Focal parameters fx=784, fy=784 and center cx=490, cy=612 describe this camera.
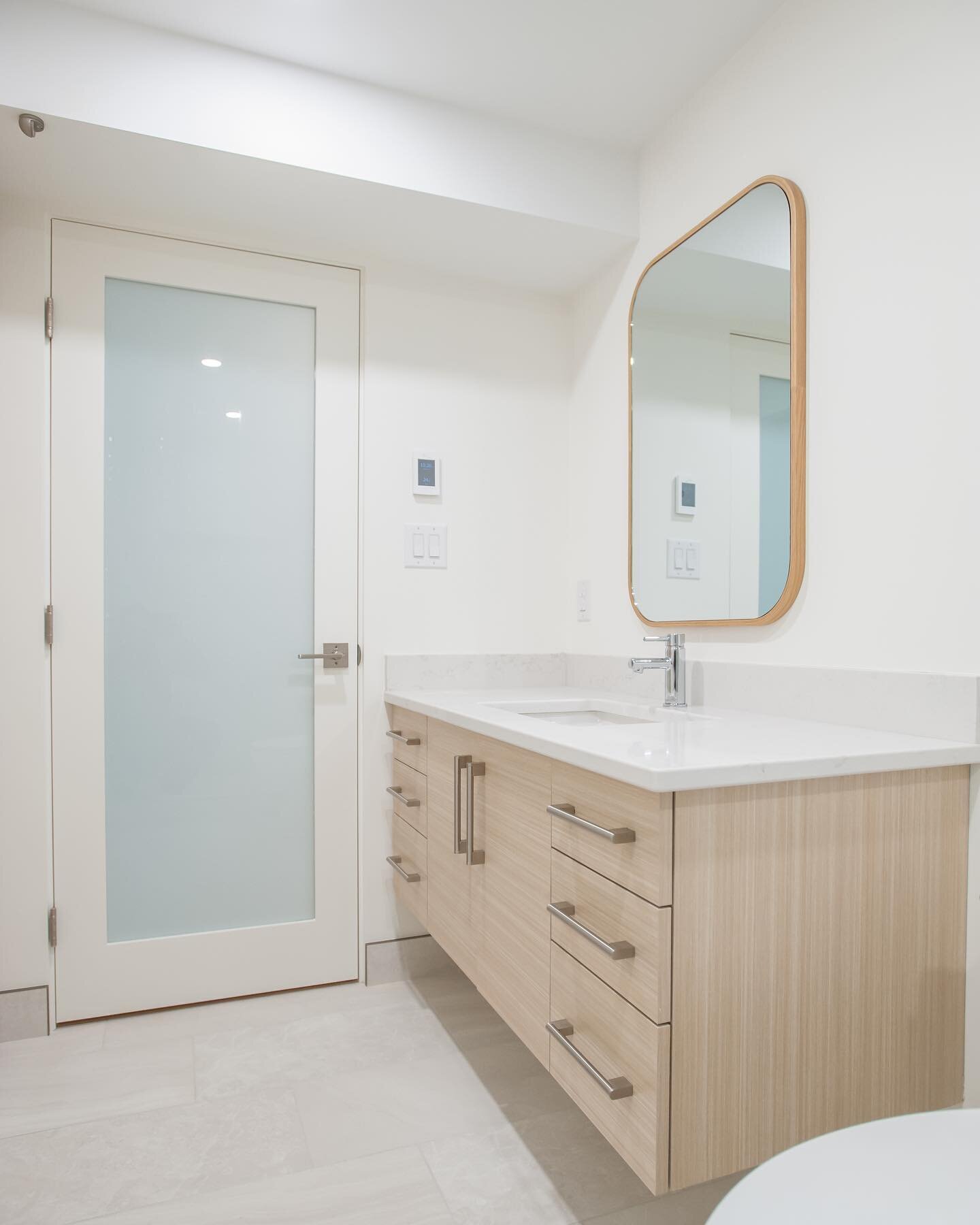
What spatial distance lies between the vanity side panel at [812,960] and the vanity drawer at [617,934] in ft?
0.08

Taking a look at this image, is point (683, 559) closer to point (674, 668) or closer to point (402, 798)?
point (674, 668)

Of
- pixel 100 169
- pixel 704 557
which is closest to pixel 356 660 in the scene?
pixel 704 557

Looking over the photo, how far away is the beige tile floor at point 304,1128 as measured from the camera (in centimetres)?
136

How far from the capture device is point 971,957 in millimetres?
1212

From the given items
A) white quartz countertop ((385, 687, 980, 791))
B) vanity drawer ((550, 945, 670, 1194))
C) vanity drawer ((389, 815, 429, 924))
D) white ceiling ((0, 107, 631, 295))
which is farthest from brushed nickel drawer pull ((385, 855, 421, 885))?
white ceiling ((0, 107, 631, 295))

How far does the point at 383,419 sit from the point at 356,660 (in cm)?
72

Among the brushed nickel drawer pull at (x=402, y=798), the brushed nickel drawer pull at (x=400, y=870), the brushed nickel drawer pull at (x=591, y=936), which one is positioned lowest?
the brushed nickel drawer pull at (x=400, y=870)

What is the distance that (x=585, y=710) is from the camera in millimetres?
2033

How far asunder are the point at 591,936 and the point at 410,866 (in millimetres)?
1066

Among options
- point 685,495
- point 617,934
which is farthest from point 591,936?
point 685,495

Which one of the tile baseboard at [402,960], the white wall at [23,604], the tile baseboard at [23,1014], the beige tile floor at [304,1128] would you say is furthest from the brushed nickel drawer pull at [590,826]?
the tile baseboard at [23,1014]

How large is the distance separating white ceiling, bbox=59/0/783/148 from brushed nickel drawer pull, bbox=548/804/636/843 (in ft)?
5.41

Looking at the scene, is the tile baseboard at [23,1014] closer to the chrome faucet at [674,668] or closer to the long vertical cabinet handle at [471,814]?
the long vertical cabinet handle at [471,814]

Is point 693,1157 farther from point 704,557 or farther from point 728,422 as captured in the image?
point 728,422
